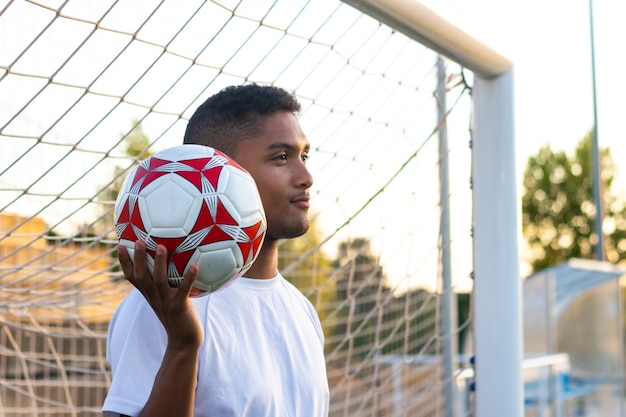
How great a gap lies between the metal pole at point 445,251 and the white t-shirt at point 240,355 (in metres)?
1.44

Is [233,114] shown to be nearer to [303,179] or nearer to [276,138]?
[276,138]

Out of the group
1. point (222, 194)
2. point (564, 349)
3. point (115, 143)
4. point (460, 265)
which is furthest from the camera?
point (564, 349)

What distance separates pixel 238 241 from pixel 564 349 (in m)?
9.13

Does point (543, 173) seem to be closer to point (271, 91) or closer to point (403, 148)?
point (403, 148)

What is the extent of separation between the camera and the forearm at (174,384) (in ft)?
4.31

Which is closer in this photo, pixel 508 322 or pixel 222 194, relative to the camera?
pixel 222 194

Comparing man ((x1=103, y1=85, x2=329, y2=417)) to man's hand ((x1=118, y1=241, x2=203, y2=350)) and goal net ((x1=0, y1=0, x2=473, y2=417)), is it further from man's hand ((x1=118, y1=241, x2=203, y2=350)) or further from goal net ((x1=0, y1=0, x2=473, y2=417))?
goal net ((x1=0, y1=0, x2=473, y2=417))

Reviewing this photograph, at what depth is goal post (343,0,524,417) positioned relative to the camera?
2600 millimetres

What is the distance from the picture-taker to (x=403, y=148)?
3.43 meters

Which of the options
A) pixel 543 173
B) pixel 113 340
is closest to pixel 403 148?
pixel 113 340

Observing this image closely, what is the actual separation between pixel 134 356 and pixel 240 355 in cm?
21

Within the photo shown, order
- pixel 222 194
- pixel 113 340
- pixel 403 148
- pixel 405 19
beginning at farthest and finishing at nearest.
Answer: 1. pixel 403 148
2. pixel 405 19
3. pixel 113 340
4. pixel 222 194

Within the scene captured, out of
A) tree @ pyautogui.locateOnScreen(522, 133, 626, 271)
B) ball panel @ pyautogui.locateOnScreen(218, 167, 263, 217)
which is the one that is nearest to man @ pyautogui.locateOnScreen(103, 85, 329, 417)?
ball panel @ pyautogui.locateOnScreen(218, 167, 263, 217)

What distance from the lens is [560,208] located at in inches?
1096
